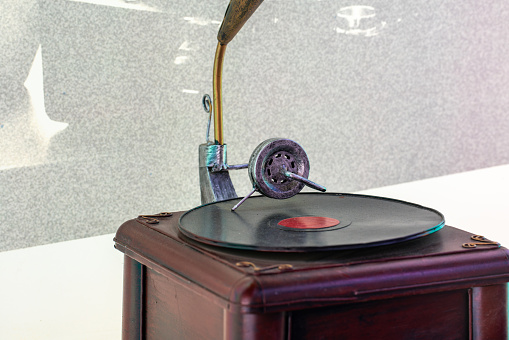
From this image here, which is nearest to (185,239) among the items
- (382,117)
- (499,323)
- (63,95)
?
(499,323)

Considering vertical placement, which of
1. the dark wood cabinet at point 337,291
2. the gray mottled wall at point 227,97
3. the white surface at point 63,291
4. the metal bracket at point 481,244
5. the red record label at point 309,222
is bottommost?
the white surface at point 63,291

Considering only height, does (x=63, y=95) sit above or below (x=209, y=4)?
below

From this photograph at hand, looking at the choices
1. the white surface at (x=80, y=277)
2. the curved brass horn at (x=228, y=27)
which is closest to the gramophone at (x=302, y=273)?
the curved brass horn at (x=228, y=27)

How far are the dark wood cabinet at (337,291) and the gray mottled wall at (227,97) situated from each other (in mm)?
907

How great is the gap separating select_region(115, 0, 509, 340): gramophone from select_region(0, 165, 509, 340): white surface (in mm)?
344

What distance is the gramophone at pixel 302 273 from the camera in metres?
0.55

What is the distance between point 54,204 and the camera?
1525 millimetres

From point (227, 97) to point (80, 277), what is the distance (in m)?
0.71

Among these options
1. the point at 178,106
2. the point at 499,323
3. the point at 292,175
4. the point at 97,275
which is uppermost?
the point at 178,106

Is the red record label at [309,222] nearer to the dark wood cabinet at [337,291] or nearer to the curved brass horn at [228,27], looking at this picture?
the dark wood cabinet at [337,291]

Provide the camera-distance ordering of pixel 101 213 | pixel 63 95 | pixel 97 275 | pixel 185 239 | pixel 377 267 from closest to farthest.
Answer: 1. pixel 377 267
2. pixel 185 239
3. pixel 97 275
4. pixel 63 95
5. pixel 101 213

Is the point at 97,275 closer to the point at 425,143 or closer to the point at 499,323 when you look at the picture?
the point at 499,323

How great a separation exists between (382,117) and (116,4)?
3.30ft

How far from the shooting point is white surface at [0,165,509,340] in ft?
3.46
